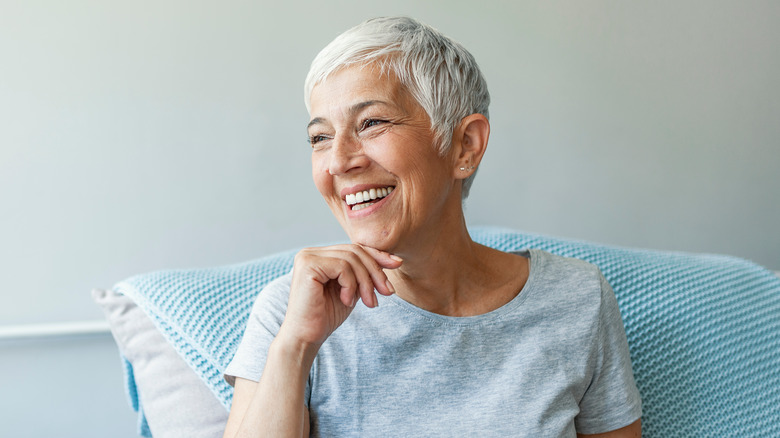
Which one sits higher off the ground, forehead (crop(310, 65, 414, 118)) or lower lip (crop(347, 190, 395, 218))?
forehead (crop(310, 65, 414, 118))

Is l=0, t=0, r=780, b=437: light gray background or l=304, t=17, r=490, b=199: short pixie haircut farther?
l=0, t=0, r=780, b=437: light gray background

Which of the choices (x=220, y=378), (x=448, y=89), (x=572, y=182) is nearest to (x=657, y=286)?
(x=572, y=182)

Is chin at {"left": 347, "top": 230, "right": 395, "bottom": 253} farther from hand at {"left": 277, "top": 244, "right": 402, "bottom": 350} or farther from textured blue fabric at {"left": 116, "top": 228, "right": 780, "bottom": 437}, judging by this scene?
textured blue fabric at {"left": 116, "top": 228, "right": 780, "bottom": 437}

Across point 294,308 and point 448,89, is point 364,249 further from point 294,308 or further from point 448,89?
point 448,89

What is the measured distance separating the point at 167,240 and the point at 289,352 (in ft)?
2.69

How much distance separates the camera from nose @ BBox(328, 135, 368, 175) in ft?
3.52

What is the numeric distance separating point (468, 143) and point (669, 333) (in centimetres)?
64

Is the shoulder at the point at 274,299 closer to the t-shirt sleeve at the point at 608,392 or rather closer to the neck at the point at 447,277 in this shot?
the neck at the point at 447,277

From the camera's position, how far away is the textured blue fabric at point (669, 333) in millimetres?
1364

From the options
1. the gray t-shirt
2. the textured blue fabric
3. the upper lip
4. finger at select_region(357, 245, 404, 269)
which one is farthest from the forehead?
the textured blue fabric

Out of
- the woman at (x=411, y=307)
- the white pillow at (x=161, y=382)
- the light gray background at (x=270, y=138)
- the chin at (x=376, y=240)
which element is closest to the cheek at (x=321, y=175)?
the woman at (x=411, y=307)

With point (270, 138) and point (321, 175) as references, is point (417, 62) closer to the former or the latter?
point (321, 175)

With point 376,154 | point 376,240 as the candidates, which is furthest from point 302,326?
point 376,154

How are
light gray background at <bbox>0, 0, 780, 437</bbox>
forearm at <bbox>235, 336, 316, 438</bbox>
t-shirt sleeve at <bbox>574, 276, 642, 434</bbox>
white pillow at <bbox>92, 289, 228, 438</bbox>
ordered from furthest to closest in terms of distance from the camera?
light gray background at <bbox>0, 0, 780, 437</bbox>
white pillow at <bbox>92, 289, 228, 438</bbox>
t-shirt sleeve at <bbox>574, 276, 642, 434</bbox>
forearm at <bbox>235, 336, 316, 438</bbox>
